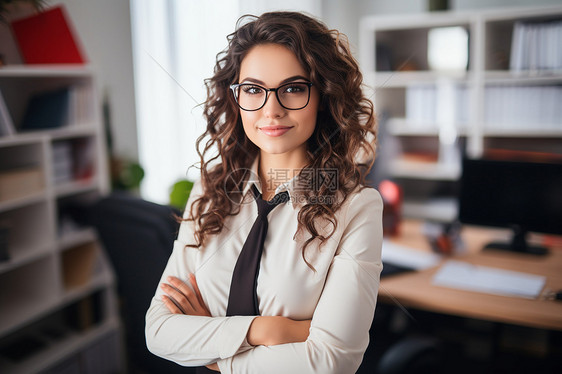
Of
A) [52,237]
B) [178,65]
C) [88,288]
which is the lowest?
[88,288]

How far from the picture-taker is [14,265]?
5.27 feet

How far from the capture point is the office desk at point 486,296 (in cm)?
131

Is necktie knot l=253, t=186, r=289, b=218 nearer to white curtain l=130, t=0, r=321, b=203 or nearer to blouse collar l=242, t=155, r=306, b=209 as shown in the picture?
blouse collar l=242, t=155, r=306, b=209

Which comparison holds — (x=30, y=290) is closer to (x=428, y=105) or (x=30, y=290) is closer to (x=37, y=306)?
(x=37, y=306)

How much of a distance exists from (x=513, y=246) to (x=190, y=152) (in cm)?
146

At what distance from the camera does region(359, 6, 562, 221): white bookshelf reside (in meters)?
2.51

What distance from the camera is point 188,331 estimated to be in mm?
799

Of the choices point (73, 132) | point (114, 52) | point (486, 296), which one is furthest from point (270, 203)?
point (114, 52)

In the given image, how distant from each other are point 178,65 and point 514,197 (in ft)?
4.60

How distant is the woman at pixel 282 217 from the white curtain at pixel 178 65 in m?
0.04

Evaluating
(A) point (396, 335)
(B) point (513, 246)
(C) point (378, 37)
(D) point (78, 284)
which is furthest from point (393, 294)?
(C) point (378, 37)

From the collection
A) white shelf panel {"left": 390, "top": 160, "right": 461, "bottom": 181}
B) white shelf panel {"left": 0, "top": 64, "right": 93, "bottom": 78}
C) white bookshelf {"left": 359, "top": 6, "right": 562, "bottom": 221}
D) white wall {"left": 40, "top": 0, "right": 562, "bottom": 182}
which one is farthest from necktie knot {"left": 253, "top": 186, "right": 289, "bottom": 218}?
white shelf panel {"left": 390, "top": 160, "right": 461, "bottom": 181}

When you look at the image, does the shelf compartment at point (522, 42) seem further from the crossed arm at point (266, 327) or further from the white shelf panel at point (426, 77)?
the crossed arm at point (266, 327)

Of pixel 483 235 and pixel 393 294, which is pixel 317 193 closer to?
pixel 393 294
